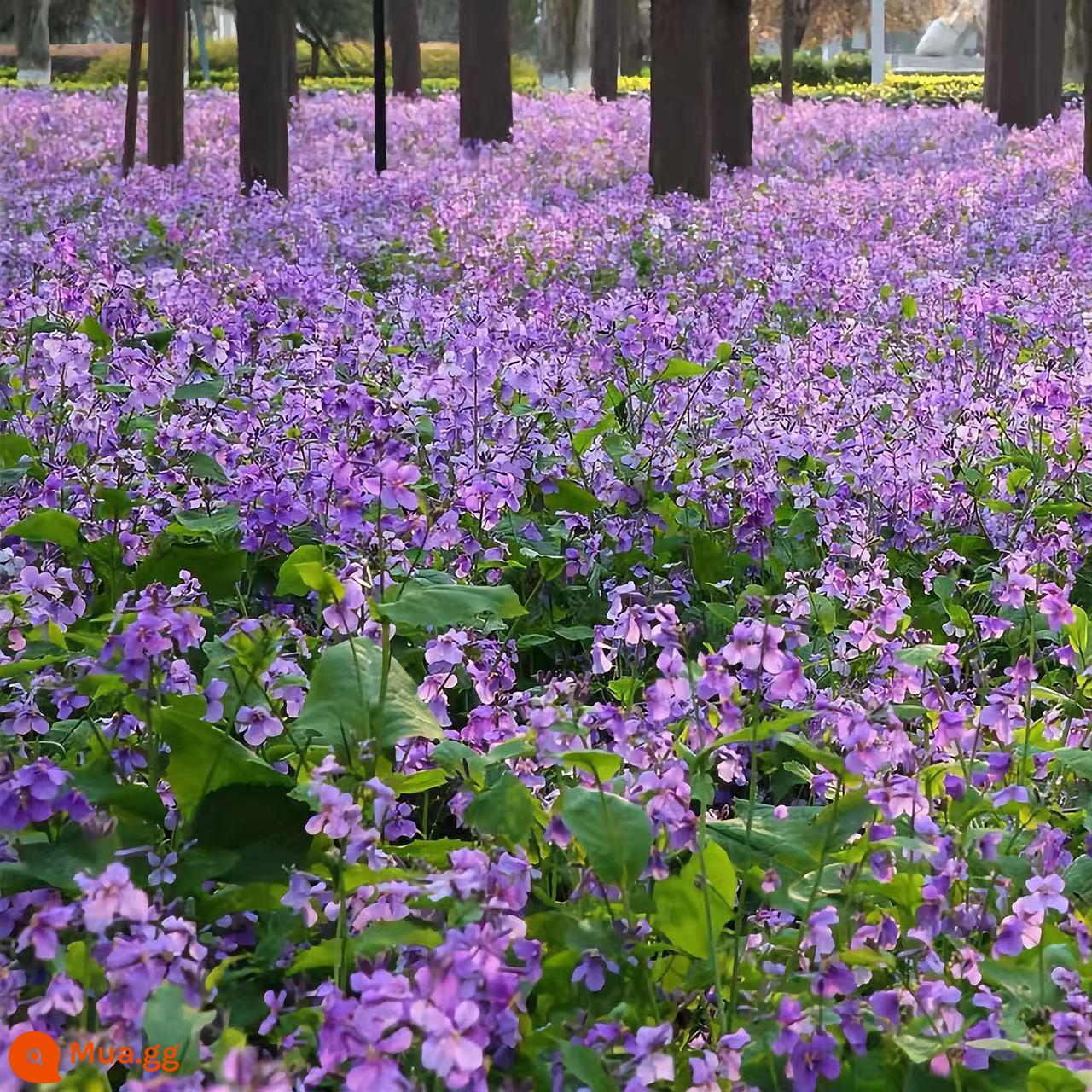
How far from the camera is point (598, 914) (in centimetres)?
Answer: 226

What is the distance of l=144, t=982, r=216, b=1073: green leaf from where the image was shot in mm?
1646

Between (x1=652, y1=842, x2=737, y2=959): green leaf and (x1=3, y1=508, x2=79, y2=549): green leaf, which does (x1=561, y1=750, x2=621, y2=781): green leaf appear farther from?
(x1=3, y1=508, x2=79, y2=549): green leaf

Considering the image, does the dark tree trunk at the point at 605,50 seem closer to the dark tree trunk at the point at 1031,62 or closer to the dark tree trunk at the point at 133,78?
the dark tree trunk at the point at 1031,62

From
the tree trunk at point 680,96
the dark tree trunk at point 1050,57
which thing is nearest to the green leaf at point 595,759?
the tree trunk at point 680,96

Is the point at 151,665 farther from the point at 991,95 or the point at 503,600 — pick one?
the point at 991,95

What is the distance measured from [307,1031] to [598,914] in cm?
48

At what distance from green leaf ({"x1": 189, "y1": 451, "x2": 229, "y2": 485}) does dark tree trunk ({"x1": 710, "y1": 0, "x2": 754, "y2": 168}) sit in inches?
463

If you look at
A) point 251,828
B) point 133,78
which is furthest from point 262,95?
point 251,828

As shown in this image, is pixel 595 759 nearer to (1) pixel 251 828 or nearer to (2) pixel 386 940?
(2) pixel 386 940

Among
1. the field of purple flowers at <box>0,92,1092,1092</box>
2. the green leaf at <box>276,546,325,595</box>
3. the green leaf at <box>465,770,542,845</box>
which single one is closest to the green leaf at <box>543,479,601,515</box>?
the field of purple flowers at <box>0,92,1092,1092</box>

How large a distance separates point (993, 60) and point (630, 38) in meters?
21.0

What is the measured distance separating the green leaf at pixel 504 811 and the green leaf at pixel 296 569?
480 millimetres

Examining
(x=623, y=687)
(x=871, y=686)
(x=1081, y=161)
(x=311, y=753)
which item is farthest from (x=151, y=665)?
(x=1081, y=161)

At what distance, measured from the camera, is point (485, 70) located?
680 inches
